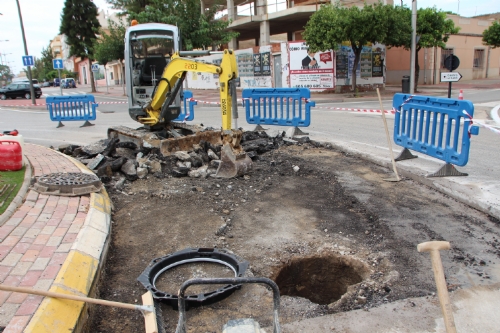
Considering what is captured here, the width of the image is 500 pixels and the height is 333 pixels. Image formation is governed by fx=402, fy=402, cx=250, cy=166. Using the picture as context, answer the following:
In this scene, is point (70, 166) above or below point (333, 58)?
below

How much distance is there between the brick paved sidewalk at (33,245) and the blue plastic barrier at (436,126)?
542cm

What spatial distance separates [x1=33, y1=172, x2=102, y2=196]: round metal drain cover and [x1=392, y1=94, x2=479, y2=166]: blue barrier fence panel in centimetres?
538

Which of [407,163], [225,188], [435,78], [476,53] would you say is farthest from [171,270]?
[476,53]

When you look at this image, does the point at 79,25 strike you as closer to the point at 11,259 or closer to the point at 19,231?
the point at 19,231

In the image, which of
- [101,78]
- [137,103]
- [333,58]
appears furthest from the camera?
[101,78]

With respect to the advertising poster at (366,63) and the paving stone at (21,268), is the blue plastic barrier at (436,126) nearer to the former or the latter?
the paving stone at (21,268)

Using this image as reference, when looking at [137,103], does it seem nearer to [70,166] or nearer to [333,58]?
[70,166]

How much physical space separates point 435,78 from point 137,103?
31.0 metres

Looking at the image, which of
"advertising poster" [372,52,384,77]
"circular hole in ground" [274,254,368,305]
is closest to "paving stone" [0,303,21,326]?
"circular hole in ground" [274,254,368,305]

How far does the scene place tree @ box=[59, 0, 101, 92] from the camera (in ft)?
139

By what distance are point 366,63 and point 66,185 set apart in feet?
87.1

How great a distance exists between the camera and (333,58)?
26875mm

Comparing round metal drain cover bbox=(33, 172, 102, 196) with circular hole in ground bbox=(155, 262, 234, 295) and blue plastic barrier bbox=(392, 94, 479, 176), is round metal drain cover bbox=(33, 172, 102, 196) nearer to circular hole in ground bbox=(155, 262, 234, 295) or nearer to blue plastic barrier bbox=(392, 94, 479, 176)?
circular hole in ground bbox=(155, 262, 234, 295)

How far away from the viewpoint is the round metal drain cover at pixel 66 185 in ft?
18.0
